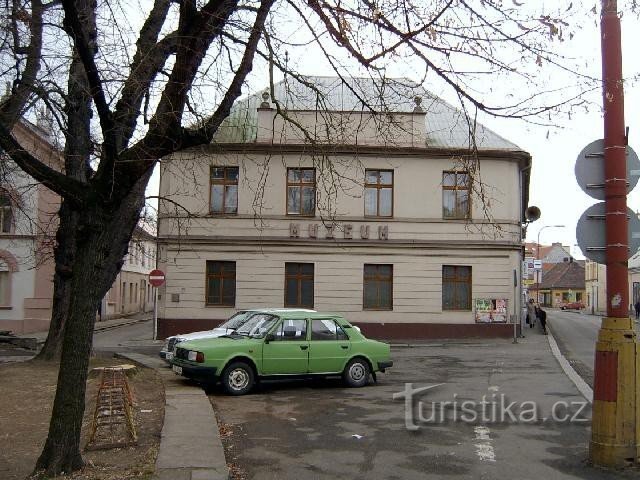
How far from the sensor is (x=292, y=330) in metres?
12.6

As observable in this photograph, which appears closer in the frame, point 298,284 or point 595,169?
point 595,169

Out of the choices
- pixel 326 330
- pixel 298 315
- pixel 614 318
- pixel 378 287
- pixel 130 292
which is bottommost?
pixel 130 292

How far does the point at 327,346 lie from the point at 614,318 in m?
6.91

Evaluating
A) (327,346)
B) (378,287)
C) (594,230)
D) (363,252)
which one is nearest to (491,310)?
(378,287)

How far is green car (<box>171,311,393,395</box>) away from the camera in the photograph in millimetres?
11688

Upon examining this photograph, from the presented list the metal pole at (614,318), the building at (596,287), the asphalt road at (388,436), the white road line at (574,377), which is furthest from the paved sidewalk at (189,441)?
the building at (596,287)

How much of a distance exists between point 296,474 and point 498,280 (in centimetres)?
2209

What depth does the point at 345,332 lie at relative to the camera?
1318 cm

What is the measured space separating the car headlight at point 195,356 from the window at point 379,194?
1662cm

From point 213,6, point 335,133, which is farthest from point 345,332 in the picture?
point 213,6

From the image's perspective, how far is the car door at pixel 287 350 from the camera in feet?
39.8

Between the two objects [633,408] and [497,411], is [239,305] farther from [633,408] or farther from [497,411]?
[633,408]

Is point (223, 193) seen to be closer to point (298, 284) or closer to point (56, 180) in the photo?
point (298, 284)

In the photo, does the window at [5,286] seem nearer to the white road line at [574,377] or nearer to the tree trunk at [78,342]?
the white road line at [574,377]
